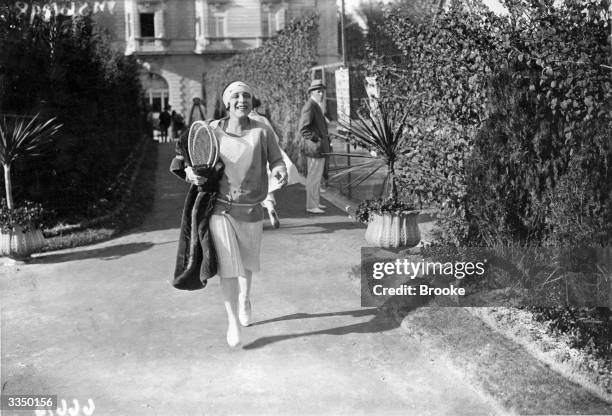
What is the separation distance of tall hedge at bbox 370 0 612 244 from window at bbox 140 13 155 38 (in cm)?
5179

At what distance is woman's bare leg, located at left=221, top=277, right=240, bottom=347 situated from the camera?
5.94 metres

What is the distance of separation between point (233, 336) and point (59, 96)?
6.83m

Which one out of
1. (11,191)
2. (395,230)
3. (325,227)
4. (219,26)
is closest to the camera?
(395,230)

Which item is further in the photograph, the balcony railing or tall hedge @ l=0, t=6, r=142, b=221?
the balcony railing

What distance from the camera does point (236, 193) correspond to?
5949mm

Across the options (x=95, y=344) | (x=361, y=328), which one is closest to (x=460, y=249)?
(x=361, y=328)

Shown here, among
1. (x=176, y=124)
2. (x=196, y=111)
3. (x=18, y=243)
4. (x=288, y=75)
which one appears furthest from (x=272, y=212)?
(x=176, y=124)

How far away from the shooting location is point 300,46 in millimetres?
16297

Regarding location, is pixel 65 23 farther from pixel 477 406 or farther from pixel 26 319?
pixel 477 406

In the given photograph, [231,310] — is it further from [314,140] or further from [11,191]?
[314,140]

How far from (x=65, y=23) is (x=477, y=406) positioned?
31.5 feet

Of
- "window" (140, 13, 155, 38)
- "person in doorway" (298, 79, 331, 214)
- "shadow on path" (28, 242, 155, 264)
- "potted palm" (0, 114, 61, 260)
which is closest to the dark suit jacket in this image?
"person in doorway" (298, 79, 331, 214)

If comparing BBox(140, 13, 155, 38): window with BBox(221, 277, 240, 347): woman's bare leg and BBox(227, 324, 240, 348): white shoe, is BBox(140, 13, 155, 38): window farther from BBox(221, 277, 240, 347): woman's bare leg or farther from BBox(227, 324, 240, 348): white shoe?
BBox(227, 324, 240, 348): white shoe

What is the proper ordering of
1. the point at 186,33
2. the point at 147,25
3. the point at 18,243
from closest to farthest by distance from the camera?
the point at 18,243 → the point at 147,25 → the point at 186,33
